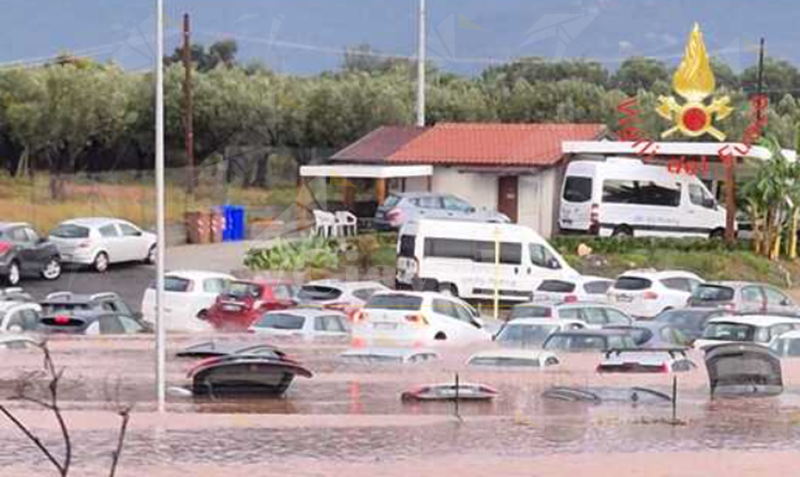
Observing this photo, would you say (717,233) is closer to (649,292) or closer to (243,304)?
(649,292)

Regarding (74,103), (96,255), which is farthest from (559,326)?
(74,103)

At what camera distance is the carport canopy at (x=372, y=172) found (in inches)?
2090

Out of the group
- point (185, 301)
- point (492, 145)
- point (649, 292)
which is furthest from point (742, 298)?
point (492, 145)

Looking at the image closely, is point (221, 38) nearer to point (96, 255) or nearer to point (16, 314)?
point (96, 255)

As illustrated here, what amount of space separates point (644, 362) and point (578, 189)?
76.2 ft

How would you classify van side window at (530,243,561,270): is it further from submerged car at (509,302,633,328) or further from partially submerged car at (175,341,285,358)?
partially submerged car at (175,341,285,358)

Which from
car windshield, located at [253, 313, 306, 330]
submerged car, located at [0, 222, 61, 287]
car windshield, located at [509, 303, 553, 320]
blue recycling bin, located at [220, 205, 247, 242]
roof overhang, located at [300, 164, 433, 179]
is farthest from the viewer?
roof overhang, located at [300, 164, 433, 179]

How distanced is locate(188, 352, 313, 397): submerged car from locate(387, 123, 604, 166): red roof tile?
1038 inches

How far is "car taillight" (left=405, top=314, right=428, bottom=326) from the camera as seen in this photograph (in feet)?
110

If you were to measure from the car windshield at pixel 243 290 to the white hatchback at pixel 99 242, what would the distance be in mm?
5927

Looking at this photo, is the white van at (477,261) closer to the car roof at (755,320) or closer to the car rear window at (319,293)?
the car rear window at (319,293)

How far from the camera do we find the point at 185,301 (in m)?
37.9

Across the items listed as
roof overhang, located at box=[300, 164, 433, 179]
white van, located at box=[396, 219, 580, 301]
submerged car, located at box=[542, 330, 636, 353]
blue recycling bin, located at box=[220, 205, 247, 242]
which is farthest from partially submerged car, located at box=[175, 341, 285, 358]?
roof overhang, located at box=[300, 164, 433, 179]

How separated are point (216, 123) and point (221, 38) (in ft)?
119
